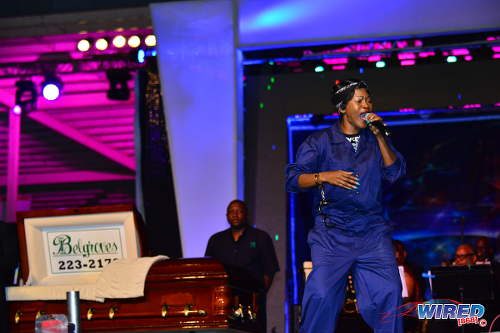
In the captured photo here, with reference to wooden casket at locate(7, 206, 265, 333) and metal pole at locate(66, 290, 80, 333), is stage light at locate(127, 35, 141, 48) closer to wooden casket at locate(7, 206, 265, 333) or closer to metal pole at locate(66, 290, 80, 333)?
wooden casket at locate(7, 206, 265, 333)

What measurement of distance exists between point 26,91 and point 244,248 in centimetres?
380

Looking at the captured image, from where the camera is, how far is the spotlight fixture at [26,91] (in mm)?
10625

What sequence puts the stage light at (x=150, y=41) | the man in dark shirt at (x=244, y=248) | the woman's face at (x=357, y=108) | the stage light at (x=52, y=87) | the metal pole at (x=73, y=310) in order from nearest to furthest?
the metal pole at (x=73, y=310) < the woman's face at (x=357, y=108) < the man in dark shirt at (x=244, y=248) < the stage light at (x=150, y=41) < the stage light at (x=52, y=87)

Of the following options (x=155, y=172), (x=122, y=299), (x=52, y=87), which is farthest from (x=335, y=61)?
(x=122, y=299)

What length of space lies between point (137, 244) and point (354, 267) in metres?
1.54

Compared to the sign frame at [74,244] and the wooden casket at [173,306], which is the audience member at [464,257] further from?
the sign frame at [74,244]

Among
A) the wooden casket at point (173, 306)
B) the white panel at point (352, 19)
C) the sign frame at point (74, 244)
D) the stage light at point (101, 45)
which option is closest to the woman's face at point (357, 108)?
the wooden casket at point (173, 306)

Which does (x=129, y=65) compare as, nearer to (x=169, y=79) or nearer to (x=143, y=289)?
A: (x=169, y=79)

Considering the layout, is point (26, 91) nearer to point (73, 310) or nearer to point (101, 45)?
point (101, 45)

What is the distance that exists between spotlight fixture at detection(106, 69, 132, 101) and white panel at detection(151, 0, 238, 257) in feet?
3.09

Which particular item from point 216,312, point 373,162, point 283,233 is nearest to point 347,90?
point 373,162

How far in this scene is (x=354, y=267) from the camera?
5.31 metres

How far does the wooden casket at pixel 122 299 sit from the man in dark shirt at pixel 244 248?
2303 mm

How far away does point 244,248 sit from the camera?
8578 millimetres
